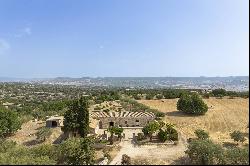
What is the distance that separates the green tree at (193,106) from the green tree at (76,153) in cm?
3631

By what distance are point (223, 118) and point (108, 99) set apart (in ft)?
124

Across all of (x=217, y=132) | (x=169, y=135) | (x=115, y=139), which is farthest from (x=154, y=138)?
(x=217, y=132)

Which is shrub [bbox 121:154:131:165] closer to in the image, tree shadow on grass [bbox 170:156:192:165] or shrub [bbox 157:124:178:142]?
tree shadow on grass [bbox 170:156:192:165]

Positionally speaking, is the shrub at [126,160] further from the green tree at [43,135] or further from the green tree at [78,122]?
the green tree at [43,135]

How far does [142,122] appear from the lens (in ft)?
206

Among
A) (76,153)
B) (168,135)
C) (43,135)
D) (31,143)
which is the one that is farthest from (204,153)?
(31,143)

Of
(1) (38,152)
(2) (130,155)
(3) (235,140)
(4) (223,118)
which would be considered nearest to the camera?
(1) (38,152)

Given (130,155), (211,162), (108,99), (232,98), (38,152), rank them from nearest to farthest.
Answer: (211,162) < (38,152) < (130,155) < (232,98) < (108,99)

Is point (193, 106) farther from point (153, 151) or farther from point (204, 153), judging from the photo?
point (204, 153)

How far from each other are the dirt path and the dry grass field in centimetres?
937

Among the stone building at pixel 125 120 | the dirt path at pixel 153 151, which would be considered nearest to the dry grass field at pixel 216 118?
the stone building at pixel 125 120

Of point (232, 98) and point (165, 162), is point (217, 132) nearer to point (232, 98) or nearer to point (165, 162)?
point (165, 162)

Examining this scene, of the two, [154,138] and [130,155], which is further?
[154,138]

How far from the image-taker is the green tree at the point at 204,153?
37000 millimetres
